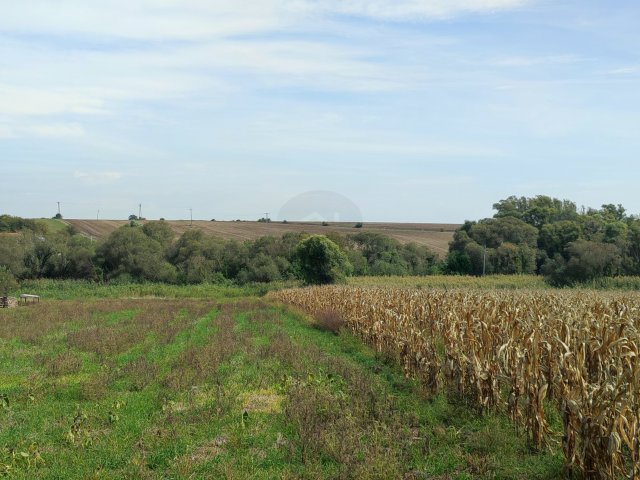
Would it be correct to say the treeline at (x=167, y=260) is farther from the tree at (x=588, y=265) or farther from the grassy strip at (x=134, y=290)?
the tree at (x=588, y=265)

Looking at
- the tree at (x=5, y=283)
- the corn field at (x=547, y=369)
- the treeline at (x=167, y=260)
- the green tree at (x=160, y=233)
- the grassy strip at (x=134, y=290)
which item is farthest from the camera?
the green tree at (x=160, y=233)

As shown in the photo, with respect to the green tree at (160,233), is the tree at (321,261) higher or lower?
lower

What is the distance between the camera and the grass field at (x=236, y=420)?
758 centimetres

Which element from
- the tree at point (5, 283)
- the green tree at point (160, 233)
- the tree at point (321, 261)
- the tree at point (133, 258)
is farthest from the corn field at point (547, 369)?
the green tree at point (160, 233)

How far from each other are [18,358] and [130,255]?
169 ft

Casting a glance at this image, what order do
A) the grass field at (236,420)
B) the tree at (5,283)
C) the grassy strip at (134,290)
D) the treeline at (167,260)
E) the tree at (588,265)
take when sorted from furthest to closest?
the treeline at (167,260) < the grassy strip at (134,290) < the tree at (588,265) < the tree at (5,283) < the grass field at (236,420)

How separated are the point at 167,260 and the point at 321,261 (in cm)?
2688

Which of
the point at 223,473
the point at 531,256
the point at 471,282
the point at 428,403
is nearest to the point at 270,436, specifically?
the point at 223,473

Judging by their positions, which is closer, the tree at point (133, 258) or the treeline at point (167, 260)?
the treeline at point (167, 260)

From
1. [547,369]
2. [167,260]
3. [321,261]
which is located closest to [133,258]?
[167,260]

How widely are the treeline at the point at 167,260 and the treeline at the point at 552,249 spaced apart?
5.14m

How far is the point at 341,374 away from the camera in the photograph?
1351cm

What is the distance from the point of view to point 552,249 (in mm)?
70500

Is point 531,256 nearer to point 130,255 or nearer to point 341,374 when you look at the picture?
point 130,255
